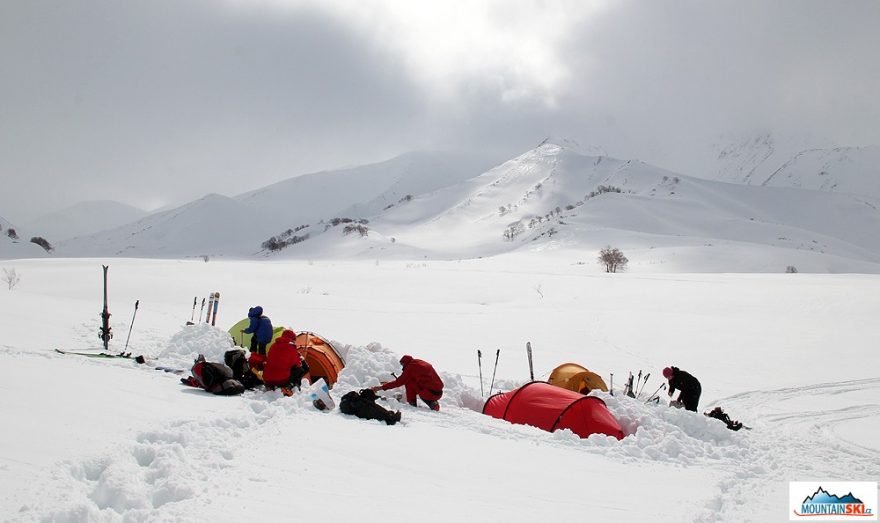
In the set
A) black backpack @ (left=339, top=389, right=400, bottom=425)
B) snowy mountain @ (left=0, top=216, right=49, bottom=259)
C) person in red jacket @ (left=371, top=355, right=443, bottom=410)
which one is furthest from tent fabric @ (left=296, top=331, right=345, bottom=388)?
snowy mountain @ (left=0, top=216, right=49, bottom=259)

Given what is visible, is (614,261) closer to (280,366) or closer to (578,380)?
(578,380)

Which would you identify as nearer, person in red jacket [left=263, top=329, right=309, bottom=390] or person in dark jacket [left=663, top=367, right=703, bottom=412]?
person in red jacket [left=263, top=329, right=309, bottom=390]

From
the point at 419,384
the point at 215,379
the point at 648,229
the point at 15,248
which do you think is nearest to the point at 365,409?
the point at 419,384

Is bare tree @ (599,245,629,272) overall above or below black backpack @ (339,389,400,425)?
above

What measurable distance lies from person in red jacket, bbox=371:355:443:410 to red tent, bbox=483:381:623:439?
5.30 feet

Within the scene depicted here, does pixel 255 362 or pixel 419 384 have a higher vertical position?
pixel 255 362

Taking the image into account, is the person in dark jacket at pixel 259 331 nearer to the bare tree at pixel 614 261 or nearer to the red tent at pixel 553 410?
the red tent at pixel 553 410

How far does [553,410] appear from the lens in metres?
9.73

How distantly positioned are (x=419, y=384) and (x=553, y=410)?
247 cm

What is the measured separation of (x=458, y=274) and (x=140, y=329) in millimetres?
29024

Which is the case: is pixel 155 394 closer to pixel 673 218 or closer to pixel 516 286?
pixel 516 286

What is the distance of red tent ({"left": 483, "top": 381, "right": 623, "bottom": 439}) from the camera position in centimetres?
913

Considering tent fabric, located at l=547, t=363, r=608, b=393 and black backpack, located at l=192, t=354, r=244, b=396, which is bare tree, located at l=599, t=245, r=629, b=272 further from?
black backpack, located at l=192, t=354, r=244, b=396

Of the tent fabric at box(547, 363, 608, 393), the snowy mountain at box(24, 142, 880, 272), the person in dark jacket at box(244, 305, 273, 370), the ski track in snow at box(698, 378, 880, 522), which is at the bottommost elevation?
the ski track in snow at box(698, 378, 880, 522)
